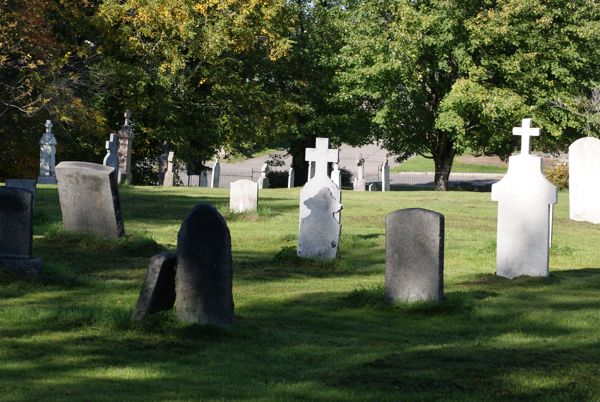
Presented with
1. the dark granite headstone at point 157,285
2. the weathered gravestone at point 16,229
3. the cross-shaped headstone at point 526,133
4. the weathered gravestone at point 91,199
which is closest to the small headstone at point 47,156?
the weathered gravestone at point 91,199

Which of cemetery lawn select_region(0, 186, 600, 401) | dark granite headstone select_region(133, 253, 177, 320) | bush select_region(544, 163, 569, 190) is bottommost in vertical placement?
cemetery lawn select_region(0, 186, 600, 401)

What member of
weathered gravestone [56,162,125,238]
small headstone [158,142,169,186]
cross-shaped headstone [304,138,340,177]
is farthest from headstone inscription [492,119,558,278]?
small headstone [158,142,169,186]

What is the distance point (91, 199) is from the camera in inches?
736

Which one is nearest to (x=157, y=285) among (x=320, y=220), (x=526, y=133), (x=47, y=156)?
(x=320, y=220)

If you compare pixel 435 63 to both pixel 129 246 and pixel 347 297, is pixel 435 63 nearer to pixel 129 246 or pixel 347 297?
pixel 129 246

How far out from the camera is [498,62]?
4834 cm

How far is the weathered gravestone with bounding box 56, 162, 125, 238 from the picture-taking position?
1855 cm

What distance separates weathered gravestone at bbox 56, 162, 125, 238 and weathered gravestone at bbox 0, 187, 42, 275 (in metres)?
4.28

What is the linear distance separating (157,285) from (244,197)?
14152 millimetres

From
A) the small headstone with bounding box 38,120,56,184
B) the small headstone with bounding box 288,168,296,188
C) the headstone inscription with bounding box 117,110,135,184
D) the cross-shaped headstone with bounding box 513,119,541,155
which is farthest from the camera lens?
the small headstone with bounding box 288,168,296,188

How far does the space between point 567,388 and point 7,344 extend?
15.7 ft

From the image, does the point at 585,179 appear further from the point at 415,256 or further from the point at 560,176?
the point at 560,176

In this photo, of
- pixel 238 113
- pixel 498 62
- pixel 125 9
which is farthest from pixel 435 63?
pixel 125 9

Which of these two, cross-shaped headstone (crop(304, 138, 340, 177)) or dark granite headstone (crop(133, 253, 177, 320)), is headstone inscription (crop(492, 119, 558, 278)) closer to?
cross-shaped headstone (crop(304, 138, 340, 177))
